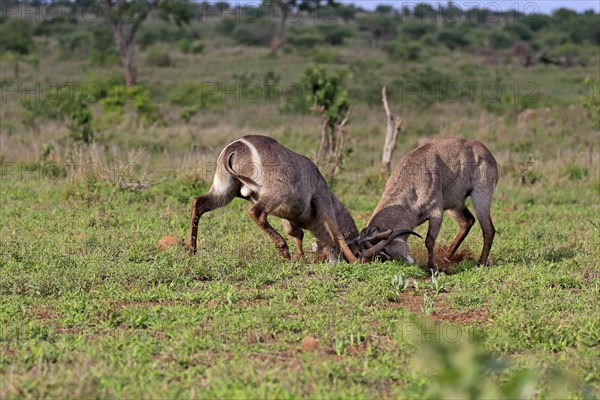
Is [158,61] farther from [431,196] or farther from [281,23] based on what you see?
[431,196]

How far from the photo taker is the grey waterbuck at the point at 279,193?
6898 millimetres

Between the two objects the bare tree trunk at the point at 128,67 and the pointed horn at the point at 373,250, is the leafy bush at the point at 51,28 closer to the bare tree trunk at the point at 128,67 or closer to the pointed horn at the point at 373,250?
the bare tree trunk at the point at 128,67

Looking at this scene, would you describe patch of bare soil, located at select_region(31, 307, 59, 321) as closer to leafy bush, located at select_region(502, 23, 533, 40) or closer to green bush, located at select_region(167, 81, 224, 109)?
green bush, located at select_region(167, 81, 224, 109)

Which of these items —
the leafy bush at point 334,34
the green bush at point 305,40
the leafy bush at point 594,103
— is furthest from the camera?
the leafy bush at point 334,34

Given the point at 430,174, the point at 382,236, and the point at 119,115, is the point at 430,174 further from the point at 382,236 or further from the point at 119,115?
the point at 119,115

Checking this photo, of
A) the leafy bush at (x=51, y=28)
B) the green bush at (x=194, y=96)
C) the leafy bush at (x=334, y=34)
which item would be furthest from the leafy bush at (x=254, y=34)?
the green bush at (x=194, y=96)

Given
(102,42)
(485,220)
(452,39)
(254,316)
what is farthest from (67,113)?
(452,39)

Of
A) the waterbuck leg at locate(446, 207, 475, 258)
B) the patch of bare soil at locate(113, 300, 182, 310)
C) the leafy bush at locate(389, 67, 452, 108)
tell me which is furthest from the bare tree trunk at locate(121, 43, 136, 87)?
the patch of bare soil at locate(113, 300, 182, 310)

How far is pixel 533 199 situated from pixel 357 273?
17.8 feet

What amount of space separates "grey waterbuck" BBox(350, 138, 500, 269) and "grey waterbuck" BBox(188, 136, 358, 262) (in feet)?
0.90

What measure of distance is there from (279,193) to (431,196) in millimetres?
1424

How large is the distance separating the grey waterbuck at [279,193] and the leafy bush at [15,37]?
27769 millimetres

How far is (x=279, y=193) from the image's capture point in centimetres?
689

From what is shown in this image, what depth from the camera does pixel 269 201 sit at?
22.6 ft
